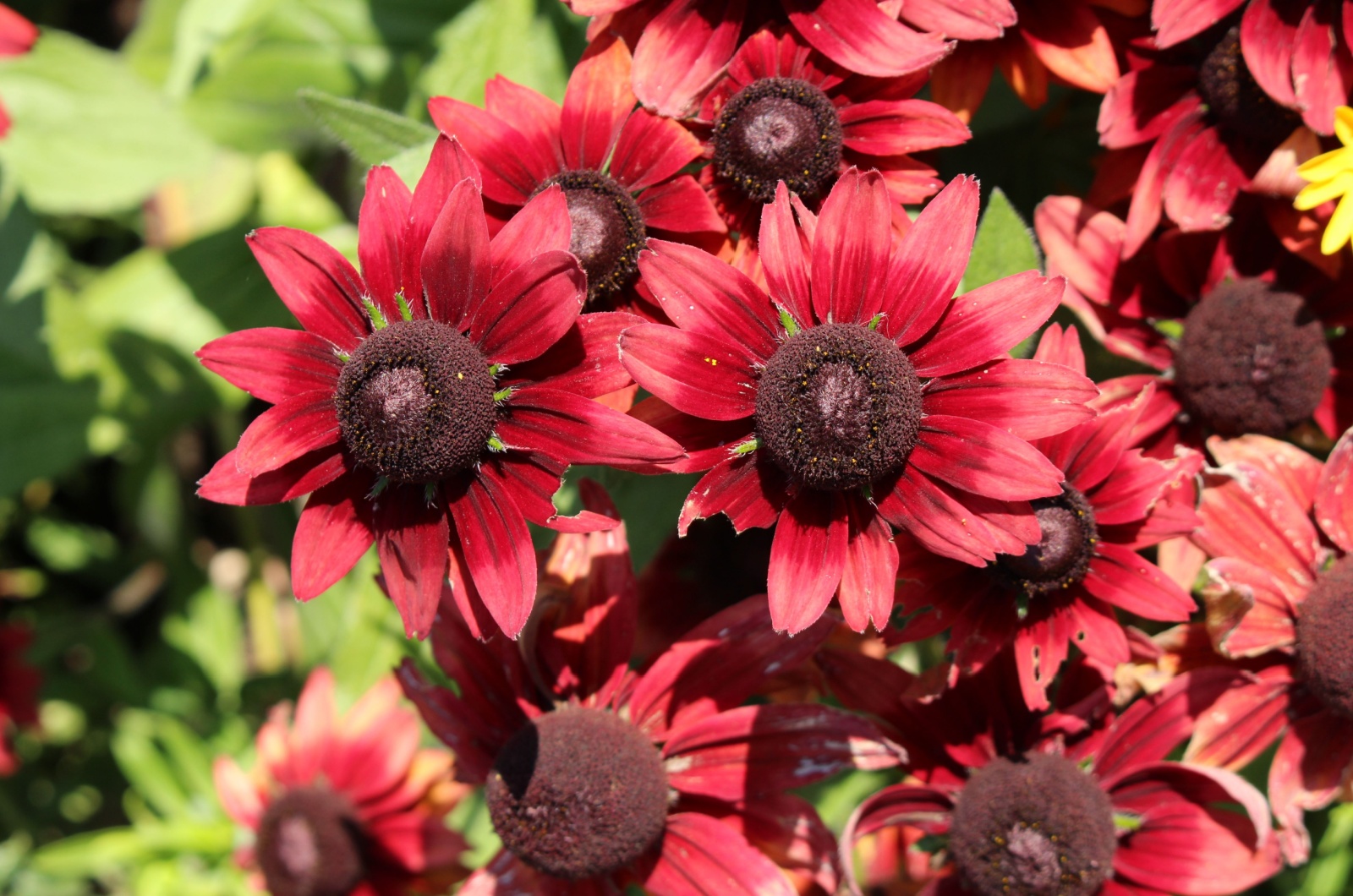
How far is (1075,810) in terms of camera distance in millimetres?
1184

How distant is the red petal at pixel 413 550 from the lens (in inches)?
39.2

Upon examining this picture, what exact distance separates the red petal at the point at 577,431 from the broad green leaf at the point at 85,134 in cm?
117

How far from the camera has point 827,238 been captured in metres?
1.02

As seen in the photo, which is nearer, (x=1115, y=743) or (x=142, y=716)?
(x=1115, y=743)

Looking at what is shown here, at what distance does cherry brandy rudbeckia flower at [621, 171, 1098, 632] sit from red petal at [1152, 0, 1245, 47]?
38 cm

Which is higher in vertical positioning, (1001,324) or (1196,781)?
(1001,324)

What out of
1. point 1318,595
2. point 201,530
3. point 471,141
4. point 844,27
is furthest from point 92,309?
point 1318,595

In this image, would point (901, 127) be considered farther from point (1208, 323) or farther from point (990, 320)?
point (1208, 323)

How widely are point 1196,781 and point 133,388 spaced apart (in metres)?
1.76

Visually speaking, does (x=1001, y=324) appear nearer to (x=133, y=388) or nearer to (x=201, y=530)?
(x=133, y=388)

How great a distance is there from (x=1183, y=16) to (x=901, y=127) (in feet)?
1.11

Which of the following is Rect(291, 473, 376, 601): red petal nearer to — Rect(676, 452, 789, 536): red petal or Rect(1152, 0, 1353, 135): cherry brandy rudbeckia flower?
Rect(676, 452, 789, 536): red petal

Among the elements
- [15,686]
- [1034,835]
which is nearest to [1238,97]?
[1034,835]

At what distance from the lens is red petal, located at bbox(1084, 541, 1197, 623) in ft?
3.72
